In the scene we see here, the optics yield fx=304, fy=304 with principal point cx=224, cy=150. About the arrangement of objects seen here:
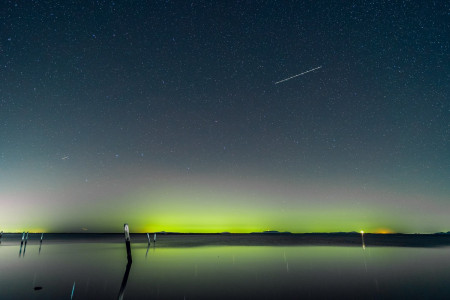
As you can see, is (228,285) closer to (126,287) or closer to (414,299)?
(126,287)

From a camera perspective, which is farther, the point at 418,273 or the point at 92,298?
the point at 418,273

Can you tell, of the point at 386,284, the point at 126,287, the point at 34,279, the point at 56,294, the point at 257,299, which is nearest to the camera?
the point at 257,299

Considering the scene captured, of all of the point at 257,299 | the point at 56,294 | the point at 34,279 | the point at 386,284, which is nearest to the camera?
the point at 257,299

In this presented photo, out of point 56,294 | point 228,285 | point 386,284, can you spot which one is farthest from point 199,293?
point 386,284

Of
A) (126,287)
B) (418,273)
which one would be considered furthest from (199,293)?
(418,273)

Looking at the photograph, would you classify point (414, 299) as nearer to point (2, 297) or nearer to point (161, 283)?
point (161, 283)

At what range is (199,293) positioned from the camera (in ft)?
48.9

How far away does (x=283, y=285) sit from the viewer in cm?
1723

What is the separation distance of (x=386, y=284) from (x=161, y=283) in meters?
13.2

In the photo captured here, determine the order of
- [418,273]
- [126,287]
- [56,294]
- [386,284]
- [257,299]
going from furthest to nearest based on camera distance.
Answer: [418,273] → [386,284] → [126,287] → [56,294] → [257,299]

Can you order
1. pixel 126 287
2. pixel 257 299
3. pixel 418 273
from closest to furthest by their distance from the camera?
1. pixel 257 299
2. pixel 126 287
3. pixel 418 273

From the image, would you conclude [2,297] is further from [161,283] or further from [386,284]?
[386,284]

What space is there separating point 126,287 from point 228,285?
18.5ft

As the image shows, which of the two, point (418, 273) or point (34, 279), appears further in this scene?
point (418, 273)
